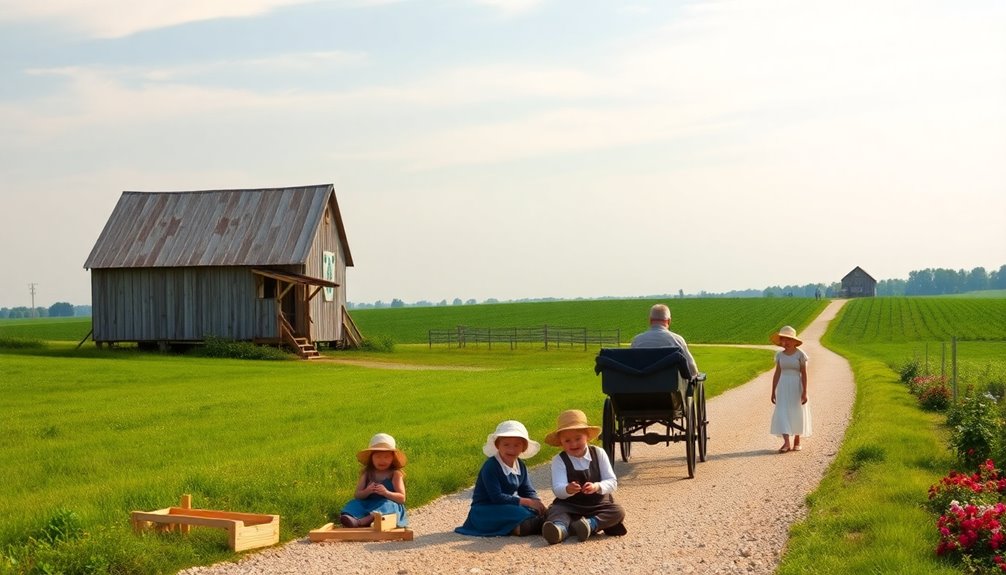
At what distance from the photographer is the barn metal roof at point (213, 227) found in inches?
1823

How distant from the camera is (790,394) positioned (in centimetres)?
1652

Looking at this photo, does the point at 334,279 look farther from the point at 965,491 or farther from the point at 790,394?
the point at 965,491

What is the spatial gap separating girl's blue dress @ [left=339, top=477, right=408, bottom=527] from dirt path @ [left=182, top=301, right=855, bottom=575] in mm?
262

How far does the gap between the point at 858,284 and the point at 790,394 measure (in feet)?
508

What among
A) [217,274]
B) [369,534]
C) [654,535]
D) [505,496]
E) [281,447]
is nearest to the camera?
[369,534]

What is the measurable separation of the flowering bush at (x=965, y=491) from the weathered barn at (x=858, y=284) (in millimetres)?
159624

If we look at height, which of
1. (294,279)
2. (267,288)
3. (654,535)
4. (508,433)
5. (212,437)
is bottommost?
(654,535)

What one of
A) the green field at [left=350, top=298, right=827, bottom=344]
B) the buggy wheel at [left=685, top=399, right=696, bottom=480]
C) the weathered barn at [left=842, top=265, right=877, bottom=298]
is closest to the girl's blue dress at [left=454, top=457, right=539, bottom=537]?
the buggy wheel at [left=685, top=399, right=696, bottom=480]

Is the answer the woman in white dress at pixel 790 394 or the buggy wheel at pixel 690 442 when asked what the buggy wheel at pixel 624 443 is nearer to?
the buggy wheel at pixel 690 442

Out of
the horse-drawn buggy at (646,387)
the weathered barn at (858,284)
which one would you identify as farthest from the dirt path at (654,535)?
the weathered barn at (858,284)

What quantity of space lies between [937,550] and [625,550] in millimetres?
2441

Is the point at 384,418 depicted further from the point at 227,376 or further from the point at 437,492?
the point at 227,376

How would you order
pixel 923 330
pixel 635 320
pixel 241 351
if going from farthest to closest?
1. pixel 635 320
2. pixel 923 330
3. pixel 241 351

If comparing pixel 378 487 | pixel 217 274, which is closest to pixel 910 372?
pixel 378 487
